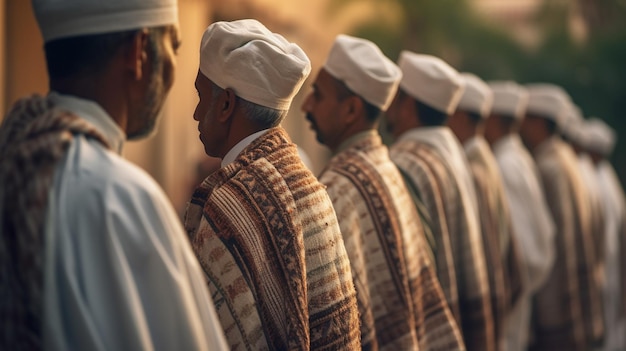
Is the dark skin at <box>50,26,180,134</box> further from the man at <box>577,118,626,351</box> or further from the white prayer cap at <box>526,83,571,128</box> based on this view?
the man at <box>577,118,626,351</box>

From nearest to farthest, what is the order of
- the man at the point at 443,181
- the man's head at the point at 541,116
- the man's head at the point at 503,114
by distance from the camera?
the man at the point at 443,181 < the man's head at the point at 503,114 < the man's head at the point at 541,116

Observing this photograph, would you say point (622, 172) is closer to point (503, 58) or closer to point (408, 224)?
point (503, 58)

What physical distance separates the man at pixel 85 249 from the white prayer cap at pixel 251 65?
113cm

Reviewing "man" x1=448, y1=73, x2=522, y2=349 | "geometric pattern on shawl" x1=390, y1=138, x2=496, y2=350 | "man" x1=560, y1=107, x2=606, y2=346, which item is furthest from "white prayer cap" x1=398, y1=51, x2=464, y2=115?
"man" x1=560, y1=107, x2=606, y2=346

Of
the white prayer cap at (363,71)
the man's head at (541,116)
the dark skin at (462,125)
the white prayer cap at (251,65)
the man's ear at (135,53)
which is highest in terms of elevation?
the man's ear at (135,53)

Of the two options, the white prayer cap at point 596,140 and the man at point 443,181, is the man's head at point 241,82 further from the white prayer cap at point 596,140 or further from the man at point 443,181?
the white prayer cap at point 596,140

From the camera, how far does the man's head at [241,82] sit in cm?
405

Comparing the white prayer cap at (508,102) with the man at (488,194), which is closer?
the man at (488,194)

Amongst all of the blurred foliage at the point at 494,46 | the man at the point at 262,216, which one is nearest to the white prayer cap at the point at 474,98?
the man at the point at 262,216

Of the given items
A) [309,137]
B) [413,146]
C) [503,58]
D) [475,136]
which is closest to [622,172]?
[503,58]

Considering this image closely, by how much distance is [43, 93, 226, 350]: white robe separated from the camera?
2711 millimetres

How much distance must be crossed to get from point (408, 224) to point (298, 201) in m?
1.69

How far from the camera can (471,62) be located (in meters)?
28.6

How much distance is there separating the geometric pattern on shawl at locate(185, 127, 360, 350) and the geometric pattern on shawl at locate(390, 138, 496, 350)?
2482mm
